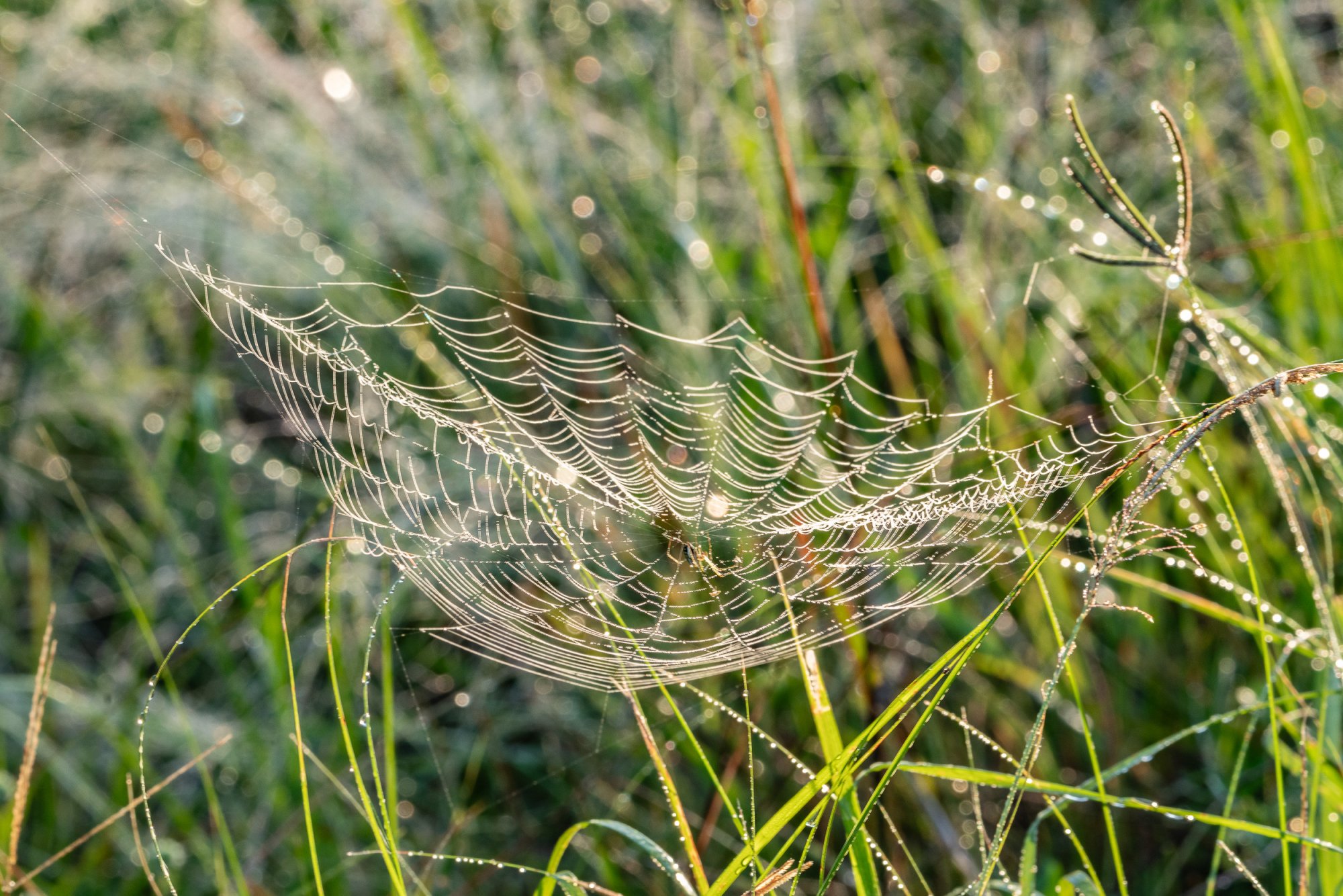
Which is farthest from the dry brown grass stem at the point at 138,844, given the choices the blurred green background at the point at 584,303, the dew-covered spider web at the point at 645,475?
the dew-covered spider web at the point at 645,475

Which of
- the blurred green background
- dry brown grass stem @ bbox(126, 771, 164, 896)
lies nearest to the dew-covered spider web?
the blurred green background

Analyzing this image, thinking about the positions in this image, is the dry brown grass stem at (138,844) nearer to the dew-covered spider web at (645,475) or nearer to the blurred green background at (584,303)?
the blurred green background at (584,303)

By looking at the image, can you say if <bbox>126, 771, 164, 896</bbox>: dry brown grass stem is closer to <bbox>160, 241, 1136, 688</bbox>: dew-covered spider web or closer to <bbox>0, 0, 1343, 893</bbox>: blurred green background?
<bbox>0, 0, 1343, 893</bbox>: blurred green background

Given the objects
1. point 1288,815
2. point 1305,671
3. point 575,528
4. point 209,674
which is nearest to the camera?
point 1288,815

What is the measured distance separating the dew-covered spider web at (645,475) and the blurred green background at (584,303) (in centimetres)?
11

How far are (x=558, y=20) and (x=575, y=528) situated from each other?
6.66ft

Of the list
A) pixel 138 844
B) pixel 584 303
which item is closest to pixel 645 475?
pixel 584 303

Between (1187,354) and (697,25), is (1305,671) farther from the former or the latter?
(697,25)

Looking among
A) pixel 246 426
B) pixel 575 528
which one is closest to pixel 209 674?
pixel 246 426

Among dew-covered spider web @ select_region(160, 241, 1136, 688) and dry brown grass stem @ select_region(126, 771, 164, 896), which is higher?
dew-covered spider web @ select_region(160, 241, 1136, 688)

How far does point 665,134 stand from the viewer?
296 centimetres

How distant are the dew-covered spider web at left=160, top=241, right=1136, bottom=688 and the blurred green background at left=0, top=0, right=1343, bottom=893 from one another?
0.11 metres

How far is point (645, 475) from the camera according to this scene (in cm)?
231

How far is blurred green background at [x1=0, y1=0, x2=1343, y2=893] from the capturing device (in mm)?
1914
